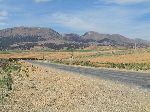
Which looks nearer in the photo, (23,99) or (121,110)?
(121,110)

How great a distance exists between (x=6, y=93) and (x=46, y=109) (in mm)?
5872

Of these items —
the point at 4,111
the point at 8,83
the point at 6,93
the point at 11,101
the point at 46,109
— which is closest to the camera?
the point at 4,111

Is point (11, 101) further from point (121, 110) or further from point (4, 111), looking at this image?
point (121, 110)

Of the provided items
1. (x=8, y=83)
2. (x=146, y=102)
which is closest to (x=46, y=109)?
(x=146, y=102)

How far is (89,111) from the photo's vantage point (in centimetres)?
1705

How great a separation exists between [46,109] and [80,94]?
20.9ft

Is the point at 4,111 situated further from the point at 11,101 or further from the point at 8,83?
the point at 8,83

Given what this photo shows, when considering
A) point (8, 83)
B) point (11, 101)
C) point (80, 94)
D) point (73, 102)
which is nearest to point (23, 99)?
point (11, 101)

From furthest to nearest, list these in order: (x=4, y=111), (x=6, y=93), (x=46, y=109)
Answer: (x=6, y=93), (x=46, y=109), (x=4, y=111)

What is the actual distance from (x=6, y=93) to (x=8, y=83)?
366 cm

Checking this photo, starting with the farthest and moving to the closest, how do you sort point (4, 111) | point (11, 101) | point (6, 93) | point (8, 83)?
point (8, 83)
point (6, 93)
point (11, 101)
point (4, 111)

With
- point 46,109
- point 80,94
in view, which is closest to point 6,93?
point 80,94

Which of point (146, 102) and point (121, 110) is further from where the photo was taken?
point (146, 102)

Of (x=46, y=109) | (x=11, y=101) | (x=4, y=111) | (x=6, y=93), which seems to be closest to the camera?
(x=4, y=111)
